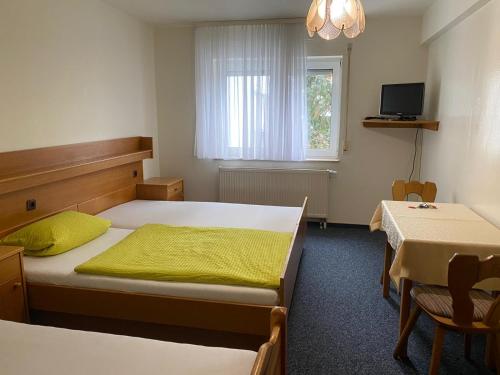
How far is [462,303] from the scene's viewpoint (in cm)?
168

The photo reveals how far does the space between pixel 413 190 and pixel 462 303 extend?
5.55ft

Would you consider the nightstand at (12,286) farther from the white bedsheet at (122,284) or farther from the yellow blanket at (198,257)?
the yellow blanket at (198,257)

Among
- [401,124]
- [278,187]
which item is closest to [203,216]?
[278,187]

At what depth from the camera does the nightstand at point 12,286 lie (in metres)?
2.05

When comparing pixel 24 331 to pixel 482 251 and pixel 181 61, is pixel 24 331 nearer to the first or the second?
pixel 482 251

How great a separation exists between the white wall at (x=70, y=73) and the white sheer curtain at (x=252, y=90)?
2.48 feet

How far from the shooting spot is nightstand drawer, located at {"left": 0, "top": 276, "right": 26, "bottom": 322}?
6.73 ft

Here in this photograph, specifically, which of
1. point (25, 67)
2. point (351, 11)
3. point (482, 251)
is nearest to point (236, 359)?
point (482, 251)

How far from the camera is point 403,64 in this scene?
169 inches

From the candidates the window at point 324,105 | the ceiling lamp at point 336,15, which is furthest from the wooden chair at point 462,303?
Result: the window at point 324,105

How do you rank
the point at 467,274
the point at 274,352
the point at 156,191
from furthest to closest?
1. the point at 156,191
2. the point at 467,274
3. the point at 274,352

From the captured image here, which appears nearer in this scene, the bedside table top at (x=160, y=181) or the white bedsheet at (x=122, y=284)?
the white bedsheet at (x=122, y=284)

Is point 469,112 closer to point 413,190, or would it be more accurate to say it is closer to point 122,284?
point 413,190

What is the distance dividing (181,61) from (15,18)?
223 centimetres
